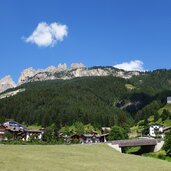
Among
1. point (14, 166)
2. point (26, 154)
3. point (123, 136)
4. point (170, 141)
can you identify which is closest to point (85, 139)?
point (123, 136)

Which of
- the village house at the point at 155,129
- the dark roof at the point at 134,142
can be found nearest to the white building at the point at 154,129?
the village house at the point at 155,129

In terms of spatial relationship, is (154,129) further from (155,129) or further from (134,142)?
(134,142)

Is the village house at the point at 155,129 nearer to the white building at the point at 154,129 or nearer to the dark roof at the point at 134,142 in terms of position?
the white building at the point at 154,129

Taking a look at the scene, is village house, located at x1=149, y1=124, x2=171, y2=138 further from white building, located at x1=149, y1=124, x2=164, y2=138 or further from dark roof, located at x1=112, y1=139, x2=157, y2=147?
dark roof, located at x1=112, y1=139, x2=157, y2=147

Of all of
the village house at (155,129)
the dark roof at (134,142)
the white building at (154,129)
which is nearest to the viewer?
the dark roof at (134,142)

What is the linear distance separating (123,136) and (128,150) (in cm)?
2025

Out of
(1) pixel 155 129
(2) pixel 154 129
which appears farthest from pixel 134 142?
(2) pixel 154 129

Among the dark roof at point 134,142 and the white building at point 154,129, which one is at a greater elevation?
the white building at point 154,129

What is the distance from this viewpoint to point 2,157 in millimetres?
62344

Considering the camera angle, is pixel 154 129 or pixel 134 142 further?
pixel 154 129

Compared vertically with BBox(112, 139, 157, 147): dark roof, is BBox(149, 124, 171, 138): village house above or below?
above

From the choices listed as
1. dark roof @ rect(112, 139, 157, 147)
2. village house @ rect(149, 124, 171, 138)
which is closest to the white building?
village house @ rect(149, 124, 171, 138)

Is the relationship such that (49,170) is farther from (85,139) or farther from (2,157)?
(85,139)

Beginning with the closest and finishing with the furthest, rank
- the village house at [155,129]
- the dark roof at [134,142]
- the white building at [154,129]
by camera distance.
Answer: the dark roof at [134,142] → the village house at [155,129] → the white building at [154,129]
